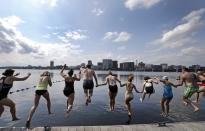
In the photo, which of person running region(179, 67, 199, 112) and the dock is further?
person running region(179, 67, 199, 112)

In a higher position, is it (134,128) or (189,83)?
(189,83)

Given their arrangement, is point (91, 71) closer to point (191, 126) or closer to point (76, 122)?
point (191, 126)

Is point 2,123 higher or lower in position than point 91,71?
lower

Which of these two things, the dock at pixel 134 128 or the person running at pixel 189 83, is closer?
the dock at pixel 134 128

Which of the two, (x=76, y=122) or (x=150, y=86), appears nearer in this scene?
(x=150, y=86)

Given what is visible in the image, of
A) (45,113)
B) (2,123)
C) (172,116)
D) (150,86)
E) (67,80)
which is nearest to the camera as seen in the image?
(67,80)

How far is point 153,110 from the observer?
32125 millimetres

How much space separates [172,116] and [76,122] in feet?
35.9

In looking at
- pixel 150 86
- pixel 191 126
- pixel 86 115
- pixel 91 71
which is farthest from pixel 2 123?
pixel 191 126

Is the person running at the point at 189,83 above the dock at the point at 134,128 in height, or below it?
above

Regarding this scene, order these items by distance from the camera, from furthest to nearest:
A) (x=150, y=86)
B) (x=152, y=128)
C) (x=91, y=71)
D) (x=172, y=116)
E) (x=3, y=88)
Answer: (x=172, y=116), (x=150, y=86), (x=91, y=71), (x=152, y=128), (x=3, y=88)

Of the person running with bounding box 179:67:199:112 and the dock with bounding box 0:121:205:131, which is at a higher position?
the person running with bounding box 179:67:199:112

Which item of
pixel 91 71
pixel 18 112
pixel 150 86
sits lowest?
pixel 18 112

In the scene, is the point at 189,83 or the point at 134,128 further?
the point at 189,83
